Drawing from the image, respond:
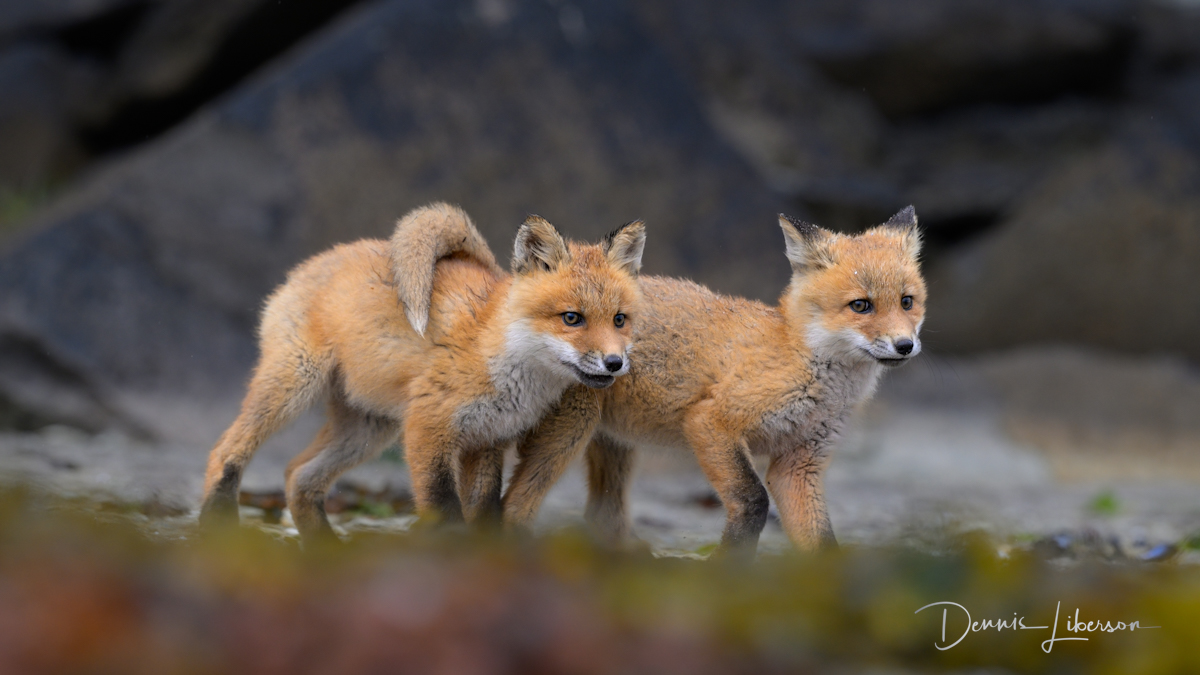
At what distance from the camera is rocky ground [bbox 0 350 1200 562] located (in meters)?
6.49

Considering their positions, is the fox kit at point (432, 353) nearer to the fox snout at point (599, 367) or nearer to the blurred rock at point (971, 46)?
the fox snout at point (599, 367)

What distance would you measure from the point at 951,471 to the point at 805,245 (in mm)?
6478

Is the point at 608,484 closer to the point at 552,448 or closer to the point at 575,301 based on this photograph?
the point at 552,448

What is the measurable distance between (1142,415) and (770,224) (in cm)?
460

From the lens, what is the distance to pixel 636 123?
37.4 feet

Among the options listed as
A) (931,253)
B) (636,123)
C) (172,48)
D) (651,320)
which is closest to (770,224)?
(636,123)

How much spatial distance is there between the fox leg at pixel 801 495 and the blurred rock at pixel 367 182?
5.65 meters

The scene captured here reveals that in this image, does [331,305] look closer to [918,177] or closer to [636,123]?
[636,123]

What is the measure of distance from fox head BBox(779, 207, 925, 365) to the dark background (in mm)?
5372

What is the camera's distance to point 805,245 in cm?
566

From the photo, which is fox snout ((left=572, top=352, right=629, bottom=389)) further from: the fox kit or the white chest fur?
the white chest fur


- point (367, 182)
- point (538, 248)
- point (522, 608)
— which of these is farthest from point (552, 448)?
point (367, 182)

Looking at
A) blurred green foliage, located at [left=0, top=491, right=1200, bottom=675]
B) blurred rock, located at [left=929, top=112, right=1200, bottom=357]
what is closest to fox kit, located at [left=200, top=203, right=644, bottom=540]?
blurred green foliage, located at [left=0, top=491, right=1200, bottom=675]
